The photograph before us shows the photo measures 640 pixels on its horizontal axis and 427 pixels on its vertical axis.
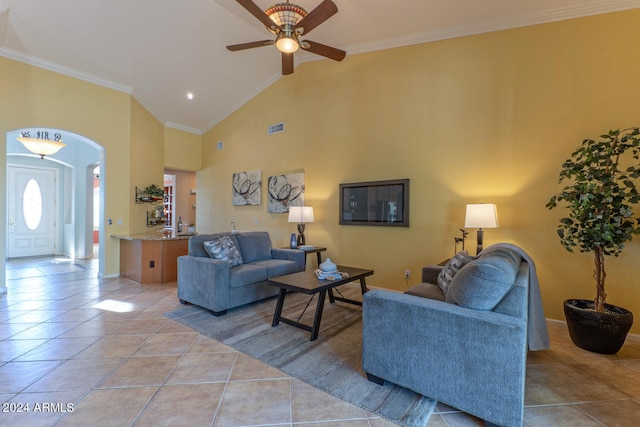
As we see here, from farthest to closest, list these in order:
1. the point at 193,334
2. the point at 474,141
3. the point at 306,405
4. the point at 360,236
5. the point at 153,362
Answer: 1. the point at 360,236
2. the point at 474,141
3. the point at 193,334
4. the point at 153,362
5. the point at 306,405

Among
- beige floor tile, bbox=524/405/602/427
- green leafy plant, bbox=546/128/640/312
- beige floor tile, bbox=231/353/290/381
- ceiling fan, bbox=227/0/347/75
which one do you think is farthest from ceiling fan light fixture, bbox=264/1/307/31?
beige floor tile, bbox=524/405/602/427

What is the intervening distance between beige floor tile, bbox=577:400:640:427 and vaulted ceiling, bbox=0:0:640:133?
374 cm

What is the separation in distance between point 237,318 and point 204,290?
0.53 m

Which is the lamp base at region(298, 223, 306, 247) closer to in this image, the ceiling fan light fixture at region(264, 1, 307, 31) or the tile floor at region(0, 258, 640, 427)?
the tile floor at region(0, 258, 640, 427)

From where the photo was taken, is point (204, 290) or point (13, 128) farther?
point (13, 128)

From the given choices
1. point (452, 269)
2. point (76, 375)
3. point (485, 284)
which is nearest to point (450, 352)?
A: point (485, 284)

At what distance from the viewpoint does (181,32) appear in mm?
4234

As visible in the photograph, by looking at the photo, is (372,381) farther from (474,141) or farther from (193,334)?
(474,141)

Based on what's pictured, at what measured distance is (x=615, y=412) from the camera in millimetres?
1804

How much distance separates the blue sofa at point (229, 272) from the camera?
3350mm

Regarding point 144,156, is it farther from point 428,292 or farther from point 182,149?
point 428,292

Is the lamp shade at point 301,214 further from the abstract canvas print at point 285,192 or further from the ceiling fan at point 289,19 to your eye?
the ceiling fan at point 289,19

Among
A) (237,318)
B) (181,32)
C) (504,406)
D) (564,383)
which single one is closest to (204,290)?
(237,318)

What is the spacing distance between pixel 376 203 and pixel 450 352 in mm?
2968
